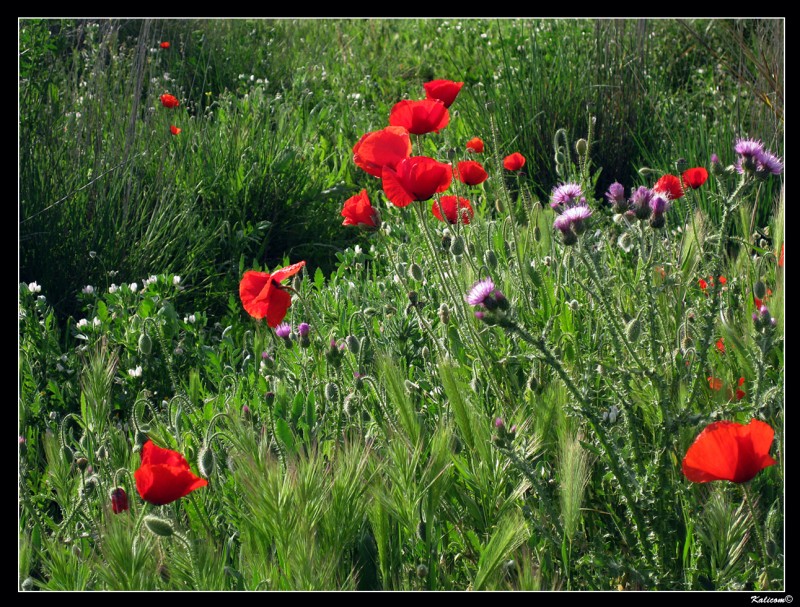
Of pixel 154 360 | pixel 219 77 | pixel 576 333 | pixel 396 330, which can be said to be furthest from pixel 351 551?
A: pixel 219 77

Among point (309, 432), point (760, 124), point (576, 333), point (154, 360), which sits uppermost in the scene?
point (760, 124)

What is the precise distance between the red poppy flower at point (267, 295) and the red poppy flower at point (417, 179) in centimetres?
33

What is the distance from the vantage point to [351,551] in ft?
4.72

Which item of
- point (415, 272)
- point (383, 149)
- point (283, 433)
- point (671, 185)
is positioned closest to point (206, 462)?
point (283, 433)

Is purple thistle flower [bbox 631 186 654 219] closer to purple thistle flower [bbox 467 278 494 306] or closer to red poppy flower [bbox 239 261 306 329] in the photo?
purple thistle flower [bbox 467 278 494 306]

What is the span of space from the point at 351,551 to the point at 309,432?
18.6 inches

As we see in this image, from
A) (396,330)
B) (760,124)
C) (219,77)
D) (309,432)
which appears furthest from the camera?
(219,77)

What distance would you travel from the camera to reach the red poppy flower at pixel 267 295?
76.5 inches

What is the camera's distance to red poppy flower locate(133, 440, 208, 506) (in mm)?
1293

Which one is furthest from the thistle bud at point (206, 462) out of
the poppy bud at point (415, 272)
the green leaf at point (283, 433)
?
the poppy bud at point (415, 272)

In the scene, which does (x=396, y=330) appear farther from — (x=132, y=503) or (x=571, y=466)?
(x=571, y=466)

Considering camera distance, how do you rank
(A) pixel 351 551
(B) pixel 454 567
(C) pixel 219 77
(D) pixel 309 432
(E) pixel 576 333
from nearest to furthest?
1. (A) pixel 351 551
2. (B) pixel 454 567
3. (D) pixel 309 432
4. (E) pixel 576 333
5. (C) pixel 219 77

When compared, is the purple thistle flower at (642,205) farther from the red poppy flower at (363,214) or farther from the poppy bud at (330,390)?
the poppy bud at (330,390)

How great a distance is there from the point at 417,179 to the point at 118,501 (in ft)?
2.79
